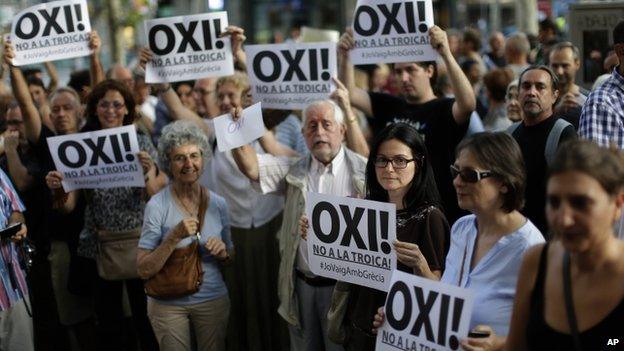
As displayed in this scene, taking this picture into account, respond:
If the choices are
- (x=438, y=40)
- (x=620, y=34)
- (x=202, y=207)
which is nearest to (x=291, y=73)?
(x=438, y=40)

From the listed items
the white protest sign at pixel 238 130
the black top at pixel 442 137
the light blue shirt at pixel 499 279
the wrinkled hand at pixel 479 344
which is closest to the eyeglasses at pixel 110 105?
the white protest sign at pixel 238 130

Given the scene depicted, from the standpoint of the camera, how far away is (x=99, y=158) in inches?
249

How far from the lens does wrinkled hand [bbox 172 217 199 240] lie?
5480mm

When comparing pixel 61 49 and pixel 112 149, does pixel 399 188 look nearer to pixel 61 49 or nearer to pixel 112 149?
pixel 112 149

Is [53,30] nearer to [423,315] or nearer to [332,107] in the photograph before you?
[332,107]

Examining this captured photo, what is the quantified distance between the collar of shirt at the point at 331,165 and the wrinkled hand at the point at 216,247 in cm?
72

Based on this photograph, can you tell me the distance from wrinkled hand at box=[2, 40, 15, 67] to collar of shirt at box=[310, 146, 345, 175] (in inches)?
102

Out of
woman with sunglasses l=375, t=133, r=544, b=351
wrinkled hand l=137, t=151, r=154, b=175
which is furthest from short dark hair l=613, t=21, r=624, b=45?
wrinkled hand l=137, t=151, r=154, b=175

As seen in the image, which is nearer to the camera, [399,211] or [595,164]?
[595,164]

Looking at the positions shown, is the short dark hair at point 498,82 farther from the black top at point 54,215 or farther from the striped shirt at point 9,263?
the striped shirt at point 9,263

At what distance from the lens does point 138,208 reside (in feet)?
21.3

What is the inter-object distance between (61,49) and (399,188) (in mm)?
3494

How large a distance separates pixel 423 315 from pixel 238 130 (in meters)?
2.48

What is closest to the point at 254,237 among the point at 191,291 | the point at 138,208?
the point at 138,208
